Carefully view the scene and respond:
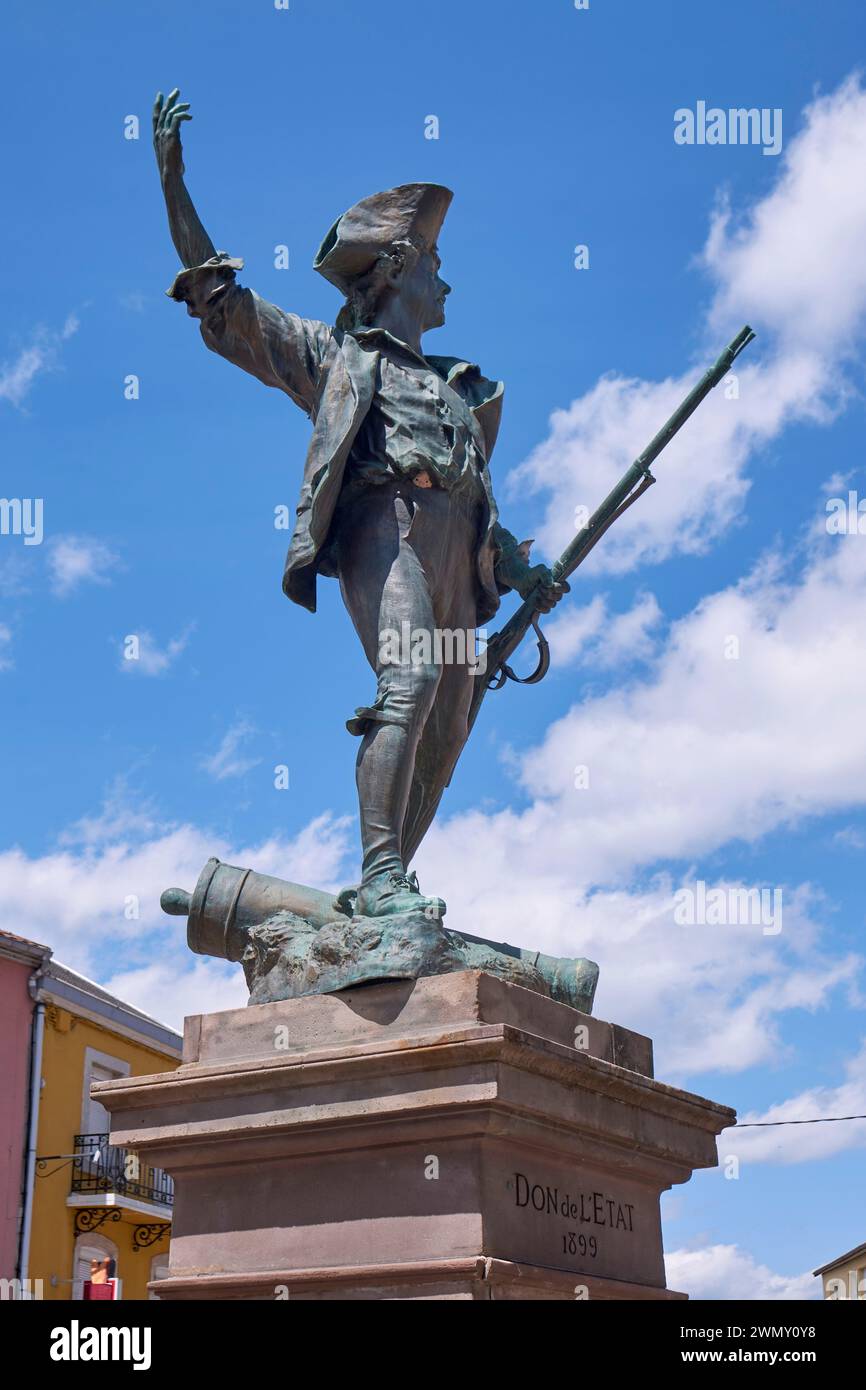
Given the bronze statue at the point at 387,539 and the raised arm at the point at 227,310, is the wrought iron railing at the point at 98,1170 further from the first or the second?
the raised arm at the point at 227,310

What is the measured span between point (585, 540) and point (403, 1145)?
287 centimetres

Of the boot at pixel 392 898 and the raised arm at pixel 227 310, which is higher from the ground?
the raised arm at pixel 227 310

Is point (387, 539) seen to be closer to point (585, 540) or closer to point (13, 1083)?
point (585, 540)

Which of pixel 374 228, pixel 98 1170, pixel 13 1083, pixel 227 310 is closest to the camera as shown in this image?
pixel 227 310

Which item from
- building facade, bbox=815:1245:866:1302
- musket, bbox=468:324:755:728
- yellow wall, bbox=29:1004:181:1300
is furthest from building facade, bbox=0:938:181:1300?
musket, bbox=468:324:755:728

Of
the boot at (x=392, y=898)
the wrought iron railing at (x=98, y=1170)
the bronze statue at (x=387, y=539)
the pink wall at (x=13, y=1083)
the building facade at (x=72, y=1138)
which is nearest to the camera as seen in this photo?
the boot at (x=392, y=898)

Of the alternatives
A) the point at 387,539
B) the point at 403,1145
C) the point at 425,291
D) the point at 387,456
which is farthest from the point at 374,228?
the point at 403,1145

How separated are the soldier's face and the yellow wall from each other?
21026 millimetres

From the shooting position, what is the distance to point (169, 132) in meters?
6.48

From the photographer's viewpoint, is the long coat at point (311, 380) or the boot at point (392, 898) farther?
the long coat at point (311, 380)

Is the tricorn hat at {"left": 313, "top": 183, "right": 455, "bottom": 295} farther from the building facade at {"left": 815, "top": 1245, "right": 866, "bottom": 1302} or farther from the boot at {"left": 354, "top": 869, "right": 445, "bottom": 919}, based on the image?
the building facade at {"left": 815, "top": 1245, "right": 866, "bottom": 1302}

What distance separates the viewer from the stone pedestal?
5.09 meters

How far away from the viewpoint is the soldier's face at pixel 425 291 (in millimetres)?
6969

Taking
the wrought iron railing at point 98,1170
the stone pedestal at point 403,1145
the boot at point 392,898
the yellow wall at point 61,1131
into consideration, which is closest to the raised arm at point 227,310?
the boot at point 392,898
